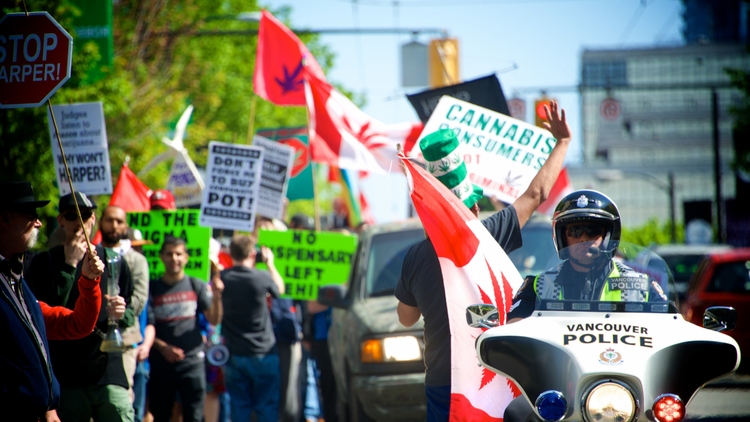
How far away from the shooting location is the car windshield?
8055 mm

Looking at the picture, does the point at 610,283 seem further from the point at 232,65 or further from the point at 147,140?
the point at 232,65

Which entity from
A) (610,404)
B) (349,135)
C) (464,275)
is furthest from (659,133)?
(610,404)

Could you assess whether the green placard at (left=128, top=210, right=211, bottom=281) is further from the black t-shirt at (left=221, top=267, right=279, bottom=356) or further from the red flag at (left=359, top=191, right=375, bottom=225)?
the red flag at (left=359, top=191, right=375, bottom=225)

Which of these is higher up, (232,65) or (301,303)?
(232,65)

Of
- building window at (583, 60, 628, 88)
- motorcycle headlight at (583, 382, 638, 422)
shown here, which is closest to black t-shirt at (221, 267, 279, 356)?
motorcycle headlight at (583, 382, 638, 422)

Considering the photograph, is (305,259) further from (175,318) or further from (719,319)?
(719,319)

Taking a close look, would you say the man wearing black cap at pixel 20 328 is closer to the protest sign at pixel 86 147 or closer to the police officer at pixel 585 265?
the police officer at pixel 585 265

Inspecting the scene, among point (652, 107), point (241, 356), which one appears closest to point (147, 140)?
point (241, 356)

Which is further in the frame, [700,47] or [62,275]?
[700,47]

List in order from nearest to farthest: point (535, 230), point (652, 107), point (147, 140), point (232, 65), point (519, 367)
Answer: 1. point (519, 367)
2. point (535, 230)
3. point (147, 140)
4. point (232, 65)
5. point (652, 107)

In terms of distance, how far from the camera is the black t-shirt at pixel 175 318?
760 centimetres

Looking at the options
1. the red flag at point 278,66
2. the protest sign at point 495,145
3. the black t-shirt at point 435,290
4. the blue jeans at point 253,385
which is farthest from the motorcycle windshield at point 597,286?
the red flag at point 278,66

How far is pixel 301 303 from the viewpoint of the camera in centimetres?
1122

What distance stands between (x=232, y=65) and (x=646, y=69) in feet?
344
